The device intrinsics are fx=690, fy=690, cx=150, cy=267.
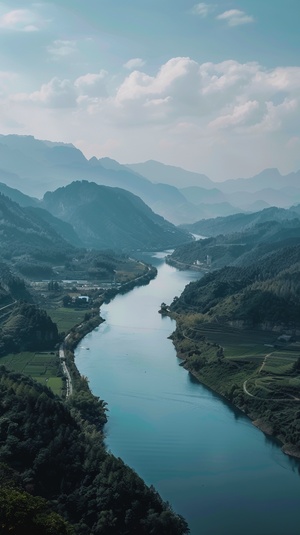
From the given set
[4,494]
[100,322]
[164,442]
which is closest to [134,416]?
[164,442]

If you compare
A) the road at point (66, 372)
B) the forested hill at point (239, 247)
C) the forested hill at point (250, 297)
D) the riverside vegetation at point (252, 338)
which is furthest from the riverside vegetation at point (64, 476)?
the forested hill at point (239, 247)

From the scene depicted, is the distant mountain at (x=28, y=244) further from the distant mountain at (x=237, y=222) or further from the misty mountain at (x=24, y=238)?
the distant mountain at (x=237, y=222)

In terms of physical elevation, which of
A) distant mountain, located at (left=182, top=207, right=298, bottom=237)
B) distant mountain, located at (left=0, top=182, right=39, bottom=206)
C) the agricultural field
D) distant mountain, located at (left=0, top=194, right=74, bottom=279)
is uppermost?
distant mountain, located at (left=0, top=182, right=39, bottom=206)

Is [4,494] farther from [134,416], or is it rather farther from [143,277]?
[143,277]

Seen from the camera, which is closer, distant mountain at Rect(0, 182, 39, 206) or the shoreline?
the shoreline

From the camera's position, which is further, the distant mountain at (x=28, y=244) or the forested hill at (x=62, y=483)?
the distant mountain at (x=28, y=244)

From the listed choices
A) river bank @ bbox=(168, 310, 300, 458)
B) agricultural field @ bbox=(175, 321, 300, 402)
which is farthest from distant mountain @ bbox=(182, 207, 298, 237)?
river bank @ bbox=(168, 310, 300, 458)

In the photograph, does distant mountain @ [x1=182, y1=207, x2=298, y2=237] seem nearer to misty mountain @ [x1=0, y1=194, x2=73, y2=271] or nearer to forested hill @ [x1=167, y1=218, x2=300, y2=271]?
forested hill @ [x1=167, y1=218, x2=300, y2=271]
